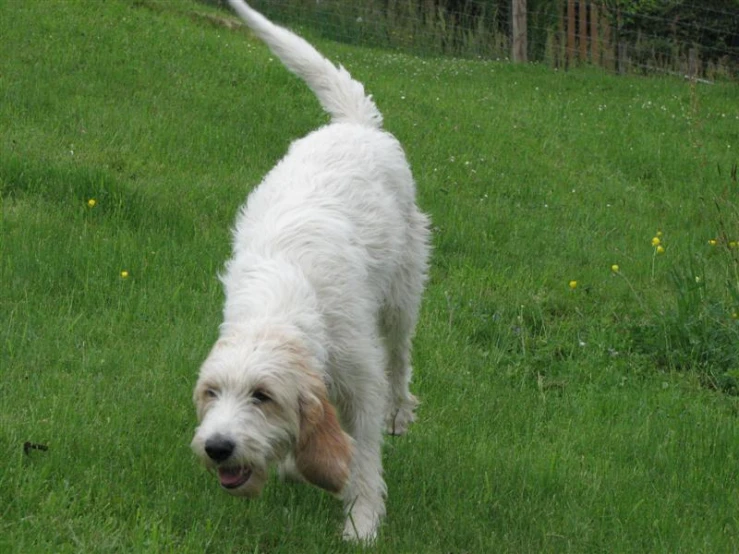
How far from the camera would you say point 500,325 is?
6.99 m

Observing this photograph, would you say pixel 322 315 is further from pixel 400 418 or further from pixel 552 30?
pixel 552 30

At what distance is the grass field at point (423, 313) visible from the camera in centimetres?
446

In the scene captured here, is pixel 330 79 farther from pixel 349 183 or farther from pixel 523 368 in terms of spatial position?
pixel 523 368

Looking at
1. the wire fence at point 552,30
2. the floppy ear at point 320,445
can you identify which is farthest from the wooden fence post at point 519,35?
the floppy ear at point 320,445

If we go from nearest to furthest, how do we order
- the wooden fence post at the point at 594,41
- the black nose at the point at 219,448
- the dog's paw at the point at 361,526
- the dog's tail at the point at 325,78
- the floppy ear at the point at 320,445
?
the black nose at the point at 219,448 → the floppy ear at the point at 320,445 → the dog's paw at the point at 361,526 → the dog's tail at the point at 325,78 → the wooden fence post at the point at 594,41

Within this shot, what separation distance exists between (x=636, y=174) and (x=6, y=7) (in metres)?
6.65

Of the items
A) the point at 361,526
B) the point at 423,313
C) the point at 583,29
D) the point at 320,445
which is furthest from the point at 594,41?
the point at 320,445

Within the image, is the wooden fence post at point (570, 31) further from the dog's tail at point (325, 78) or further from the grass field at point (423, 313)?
the dog's tail at point (325, 78)

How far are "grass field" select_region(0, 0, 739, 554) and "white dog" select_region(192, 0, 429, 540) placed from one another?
31 cm

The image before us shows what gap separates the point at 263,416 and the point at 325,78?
2791 millimetres

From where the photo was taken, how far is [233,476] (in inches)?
155

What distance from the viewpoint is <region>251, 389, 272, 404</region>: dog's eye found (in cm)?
393

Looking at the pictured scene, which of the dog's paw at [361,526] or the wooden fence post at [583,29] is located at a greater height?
the dog's paw at [361,526]

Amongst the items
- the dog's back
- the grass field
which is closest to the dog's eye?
the grass field
